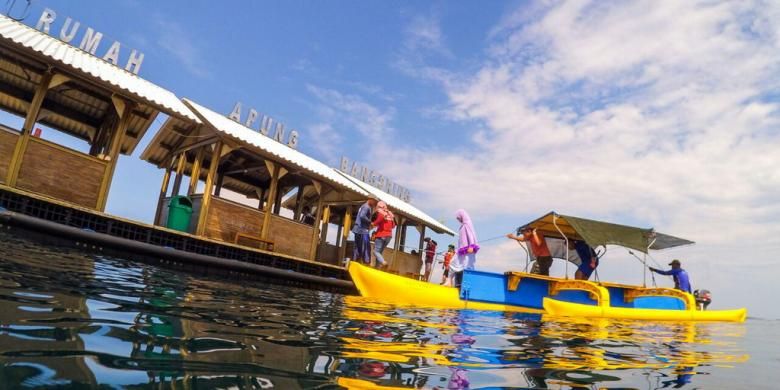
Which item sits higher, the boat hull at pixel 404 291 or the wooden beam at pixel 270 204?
the wooden beam at pixel 270 204

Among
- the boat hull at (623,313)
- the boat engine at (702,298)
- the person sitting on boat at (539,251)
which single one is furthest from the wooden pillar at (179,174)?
the boat engine at (702,298)

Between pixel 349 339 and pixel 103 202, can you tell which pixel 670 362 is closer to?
pixel 349 339

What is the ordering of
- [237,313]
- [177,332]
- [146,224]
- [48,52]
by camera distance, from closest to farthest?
[177,332] → [237,313] → [48,52] → [146,224]

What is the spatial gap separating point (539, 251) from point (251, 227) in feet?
26.5

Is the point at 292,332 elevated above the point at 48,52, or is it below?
below

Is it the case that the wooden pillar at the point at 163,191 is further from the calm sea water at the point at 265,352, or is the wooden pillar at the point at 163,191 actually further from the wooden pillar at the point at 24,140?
the calm sea water at the point at 265,352

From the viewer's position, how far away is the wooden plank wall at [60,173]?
884cm

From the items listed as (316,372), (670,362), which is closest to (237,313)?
(316,372)

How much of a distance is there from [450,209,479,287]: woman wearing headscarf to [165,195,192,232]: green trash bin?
7137mm

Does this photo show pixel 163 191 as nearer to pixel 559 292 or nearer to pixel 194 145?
pixel 194 145

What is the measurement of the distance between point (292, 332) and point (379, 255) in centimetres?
781

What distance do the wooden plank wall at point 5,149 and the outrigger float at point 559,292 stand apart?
735 centimetres

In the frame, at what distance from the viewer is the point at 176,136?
1420 cm

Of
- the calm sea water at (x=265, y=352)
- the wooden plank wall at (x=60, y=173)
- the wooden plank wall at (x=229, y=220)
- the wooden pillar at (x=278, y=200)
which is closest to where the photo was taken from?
the calm sea water at (x=265, y=352)
